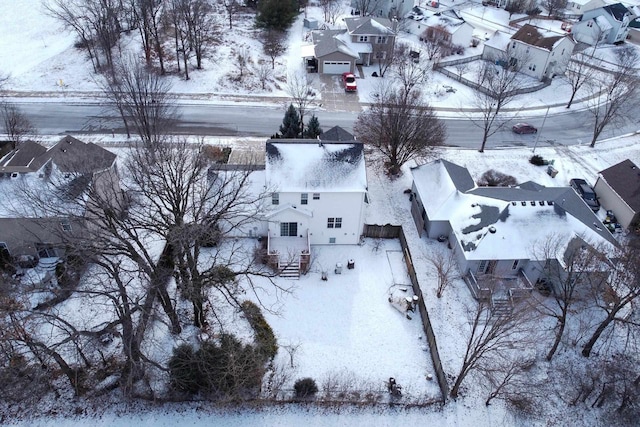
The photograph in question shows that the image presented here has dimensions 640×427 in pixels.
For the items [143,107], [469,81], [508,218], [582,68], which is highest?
[143,107]

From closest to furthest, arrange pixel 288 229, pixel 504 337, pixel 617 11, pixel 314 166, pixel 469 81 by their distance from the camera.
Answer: pixel 504 337 < pixel 314 166 < pixel 288 229 < pixel 469 81 < pixel 617 11

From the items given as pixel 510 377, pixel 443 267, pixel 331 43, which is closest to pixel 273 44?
pixel 331 43

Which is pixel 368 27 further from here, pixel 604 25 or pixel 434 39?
pixel 604 25

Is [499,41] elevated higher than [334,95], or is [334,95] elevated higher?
[499,41]

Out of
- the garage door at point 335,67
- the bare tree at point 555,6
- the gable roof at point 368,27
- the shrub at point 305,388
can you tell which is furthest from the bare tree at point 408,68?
the shrub at point 305,388

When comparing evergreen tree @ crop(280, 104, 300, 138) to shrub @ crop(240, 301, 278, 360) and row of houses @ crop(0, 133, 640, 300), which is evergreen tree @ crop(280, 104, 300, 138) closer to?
row of houses @ crop(0, 133, 640, 300)

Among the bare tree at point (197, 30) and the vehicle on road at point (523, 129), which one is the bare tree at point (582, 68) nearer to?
the vehicle on road at point (523, 129)

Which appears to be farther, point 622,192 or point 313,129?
point 313,129

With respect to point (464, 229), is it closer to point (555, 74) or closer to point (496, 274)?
point (496, 274)
